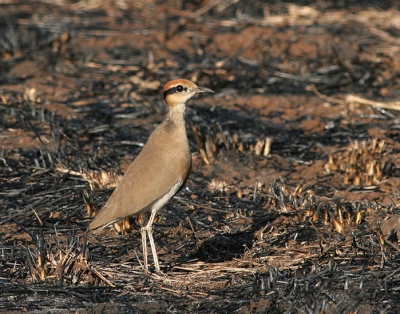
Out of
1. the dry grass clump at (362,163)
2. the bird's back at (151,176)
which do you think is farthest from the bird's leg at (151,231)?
the dry grass clump at (362,163)

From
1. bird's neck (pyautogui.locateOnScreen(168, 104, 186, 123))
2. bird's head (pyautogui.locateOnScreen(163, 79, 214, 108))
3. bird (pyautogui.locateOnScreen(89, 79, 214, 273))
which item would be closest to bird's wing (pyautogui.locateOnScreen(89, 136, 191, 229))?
bird (pyautogui.locateOnScreen(89, 79, 214, 273))

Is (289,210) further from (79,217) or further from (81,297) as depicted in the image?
(81,297)

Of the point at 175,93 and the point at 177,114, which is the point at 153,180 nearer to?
the point at 177,114

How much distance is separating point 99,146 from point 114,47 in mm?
4013

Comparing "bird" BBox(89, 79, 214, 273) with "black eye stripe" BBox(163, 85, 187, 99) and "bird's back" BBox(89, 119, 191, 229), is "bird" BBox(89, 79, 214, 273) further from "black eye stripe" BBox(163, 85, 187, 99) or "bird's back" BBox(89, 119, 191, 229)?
"black eye stripe" BBox(163, 85, 187, 99)

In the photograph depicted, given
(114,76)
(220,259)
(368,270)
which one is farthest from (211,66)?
(368,270)

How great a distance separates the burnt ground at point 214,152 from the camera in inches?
212

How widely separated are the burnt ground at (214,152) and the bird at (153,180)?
319mm

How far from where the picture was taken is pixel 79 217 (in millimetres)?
6773

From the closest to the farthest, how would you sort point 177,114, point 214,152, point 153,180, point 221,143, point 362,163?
point 153,180 → point 177,114 → point 362,163 → point 214,152 → point 221,143

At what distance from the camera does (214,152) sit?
317 inches

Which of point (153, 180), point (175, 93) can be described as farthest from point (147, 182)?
point (175, 93)

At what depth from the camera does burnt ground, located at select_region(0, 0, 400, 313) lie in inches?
212

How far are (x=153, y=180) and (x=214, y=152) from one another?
234 centimetres
